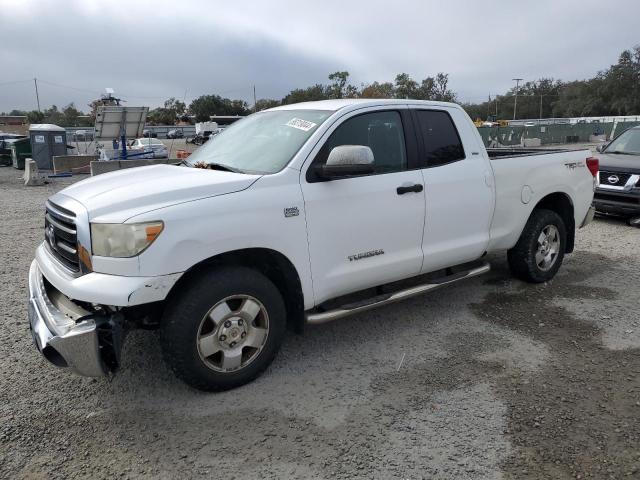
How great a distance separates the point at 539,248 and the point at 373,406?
123 inches

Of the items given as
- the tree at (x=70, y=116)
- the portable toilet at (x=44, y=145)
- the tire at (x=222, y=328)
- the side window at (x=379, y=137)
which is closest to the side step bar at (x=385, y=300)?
the tire at (x=222, y=328)

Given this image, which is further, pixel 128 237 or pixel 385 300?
pixel 385 300

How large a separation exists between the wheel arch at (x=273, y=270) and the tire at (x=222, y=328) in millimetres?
59

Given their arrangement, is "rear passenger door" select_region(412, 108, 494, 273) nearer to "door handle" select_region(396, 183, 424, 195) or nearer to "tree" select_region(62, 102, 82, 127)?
"door handle" select_region(396, 183, 424, 195)

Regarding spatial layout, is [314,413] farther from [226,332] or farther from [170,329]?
[170,329]

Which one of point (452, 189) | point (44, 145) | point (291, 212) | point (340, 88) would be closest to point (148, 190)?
point (291, 212)

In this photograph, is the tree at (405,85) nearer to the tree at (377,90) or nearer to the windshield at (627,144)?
the tree at (377,90)

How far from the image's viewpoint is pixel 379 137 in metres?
4.09

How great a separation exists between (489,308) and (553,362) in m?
1.14

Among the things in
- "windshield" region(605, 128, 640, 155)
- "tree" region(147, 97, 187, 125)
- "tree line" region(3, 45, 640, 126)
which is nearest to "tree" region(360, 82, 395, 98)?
"tree line" region(3, 45, 640, 126)

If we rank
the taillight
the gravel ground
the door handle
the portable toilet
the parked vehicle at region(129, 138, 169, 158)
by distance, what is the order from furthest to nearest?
the parked vehicle at region(129, 138, 169, 158), the portable toilet, the taillight, the door handle, the gravel ground

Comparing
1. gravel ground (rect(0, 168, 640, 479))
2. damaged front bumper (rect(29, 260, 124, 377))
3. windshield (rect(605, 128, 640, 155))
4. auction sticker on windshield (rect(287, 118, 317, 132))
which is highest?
auction sticker on windshield (rect(287, 118, 317, 132))

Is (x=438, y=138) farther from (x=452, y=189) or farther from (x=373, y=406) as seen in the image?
(x=373, y=406)

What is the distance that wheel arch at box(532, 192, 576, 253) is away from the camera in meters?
5.59
